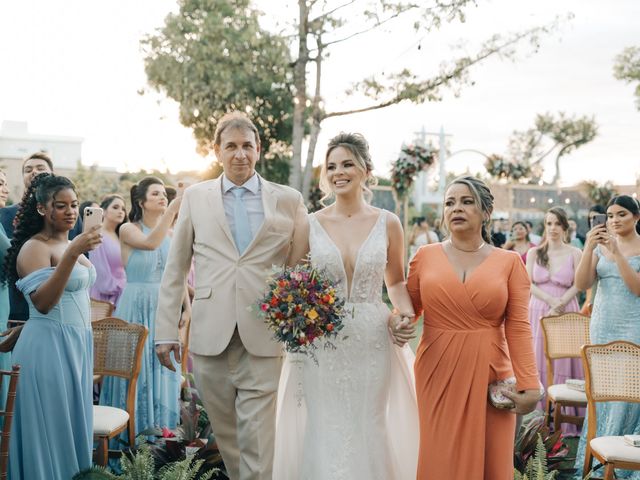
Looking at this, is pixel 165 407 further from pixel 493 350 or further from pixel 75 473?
pixel 493 350

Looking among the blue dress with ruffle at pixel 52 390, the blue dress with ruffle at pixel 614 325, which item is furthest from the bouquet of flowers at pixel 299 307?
the blue dress with ruffle at pixel 614 325

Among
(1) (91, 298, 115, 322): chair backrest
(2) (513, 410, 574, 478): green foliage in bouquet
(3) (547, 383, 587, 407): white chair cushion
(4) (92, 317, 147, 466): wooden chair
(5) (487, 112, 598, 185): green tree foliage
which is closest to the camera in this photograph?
(2) (513, 410, 574, 478): green foliage in bouquet

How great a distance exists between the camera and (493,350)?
3.96 meters

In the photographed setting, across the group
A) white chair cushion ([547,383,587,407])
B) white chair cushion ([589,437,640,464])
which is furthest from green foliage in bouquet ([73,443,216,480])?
white chair cushion ([547,383,587,407])

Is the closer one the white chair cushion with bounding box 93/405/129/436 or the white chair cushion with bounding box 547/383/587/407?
the white chair cushion with bounding box 93/405/129/436

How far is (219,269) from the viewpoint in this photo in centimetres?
405

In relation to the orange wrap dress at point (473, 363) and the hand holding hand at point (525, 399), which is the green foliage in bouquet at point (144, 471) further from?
the hand holding hand at point (525, 399)

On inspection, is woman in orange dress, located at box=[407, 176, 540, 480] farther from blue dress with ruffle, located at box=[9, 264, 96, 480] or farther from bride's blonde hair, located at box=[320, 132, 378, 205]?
blue dress with ruffle, located at box=[9, 264, 96, 480]

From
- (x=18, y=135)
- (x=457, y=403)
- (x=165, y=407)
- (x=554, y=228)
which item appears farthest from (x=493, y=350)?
(x=18, y=135)

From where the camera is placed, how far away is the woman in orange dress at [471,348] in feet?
12.7

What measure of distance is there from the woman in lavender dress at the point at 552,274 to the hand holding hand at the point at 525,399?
14.4 feet

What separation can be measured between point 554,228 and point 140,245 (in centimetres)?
474

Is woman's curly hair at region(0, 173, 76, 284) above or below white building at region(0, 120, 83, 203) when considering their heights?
below

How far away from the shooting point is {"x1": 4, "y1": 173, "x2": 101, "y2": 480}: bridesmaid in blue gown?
4094 millimetres
